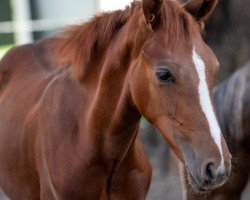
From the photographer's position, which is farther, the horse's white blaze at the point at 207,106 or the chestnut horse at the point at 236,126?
the chestnut horse at the point at 236,126

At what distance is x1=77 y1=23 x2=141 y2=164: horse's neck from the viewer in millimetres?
2861

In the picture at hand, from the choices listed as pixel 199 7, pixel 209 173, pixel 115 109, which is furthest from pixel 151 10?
pixel 209 173

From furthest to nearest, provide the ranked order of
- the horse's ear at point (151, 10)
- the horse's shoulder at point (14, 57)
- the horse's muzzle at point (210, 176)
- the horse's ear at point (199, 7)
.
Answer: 1. the horse's shoulder at point (14, 57)
2. the horse's ear at point (199, 7)
3. the horse's ear at point (151, 10)
4. the horse's muzzle at point (210, 176)

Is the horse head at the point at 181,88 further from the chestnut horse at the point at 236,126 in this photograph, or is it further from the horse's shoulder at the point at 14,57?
the horse's shoulder at the point at 14,57

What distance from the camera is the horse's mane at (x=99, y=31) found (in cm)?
269

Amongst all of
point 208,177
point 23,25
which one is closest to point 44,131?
point 208,177

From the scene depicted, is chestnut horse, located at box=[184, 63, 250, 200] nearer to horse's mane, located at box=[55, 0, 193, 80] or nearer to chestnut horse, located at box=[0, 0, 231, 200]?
chestnut horse, located at box=[0, 0, 231, 200]

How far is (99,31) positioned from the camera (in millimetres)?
2994

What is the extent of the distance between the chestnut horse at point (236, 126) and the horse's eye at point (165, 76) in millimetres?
1211

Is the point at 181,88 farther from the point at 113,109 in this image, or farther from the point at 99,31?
the point at 99,31

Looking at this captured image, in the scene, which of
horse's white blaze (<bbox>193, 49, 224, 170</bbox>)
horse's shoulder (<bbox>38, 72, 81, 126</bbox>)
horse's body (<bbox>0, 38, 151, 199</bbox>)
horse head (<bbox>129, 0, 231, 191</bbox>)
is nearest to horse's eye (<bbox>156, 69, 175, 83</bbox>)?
horse head (<bbox>129, 0, 231, 191</bbox>)

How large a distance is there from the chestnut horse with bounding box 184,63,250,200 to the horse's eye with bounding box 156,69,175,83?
1211 mm

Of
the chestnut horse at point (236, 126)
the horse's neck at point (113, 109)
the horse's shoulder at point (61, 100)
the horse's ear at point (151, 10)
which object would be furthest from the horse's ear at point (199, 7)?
the chestnut horse at point (236, 126)

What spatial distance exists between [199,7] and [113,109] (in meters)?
0.60
